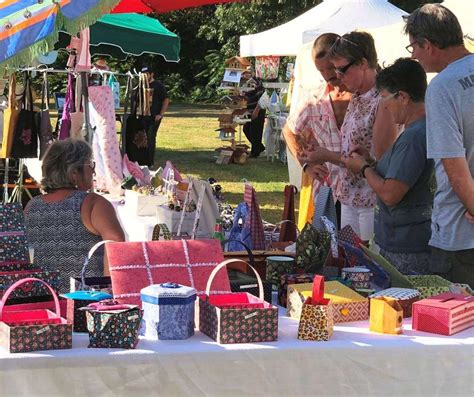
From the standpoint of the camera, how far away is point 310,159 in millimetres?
3887

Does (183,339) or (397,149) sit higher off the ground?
(397,149)

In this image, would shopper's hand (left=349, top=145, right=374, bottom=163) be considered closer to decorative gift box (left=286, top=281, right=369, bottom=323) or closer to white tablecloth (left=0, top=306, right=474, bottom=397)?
decorative gift box (left=286, top=281, right=369, bottom=323)

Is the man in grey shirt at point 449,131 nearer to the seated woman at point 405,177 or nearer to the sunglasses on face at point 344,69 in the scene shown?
the seated woman at point 405,177

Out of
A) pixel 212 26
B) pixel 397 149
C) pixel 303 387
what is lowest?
pixel 303 387

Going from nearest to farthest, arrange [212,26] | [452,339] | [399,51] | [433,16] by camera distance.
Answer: [452,339] < [433,16] < [399,51] < [212,26]

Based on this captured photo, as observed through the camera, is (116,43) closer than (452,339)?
No

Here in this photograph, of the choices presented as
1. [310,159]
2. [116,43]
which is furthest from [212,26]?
[310,159]

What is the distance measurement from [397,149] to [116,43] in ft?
16.7

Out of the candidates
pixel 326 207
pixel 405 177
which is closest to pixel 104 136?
pixel 326 207

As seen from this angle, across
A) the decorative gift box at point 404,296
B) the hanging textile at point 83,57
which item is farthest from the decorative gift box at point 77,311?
the hanging textile at point 83,57

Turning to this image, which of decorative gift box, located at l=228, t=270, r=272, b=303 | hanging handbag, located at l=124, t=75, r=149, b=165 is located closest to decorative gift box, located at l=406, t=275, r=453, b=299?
decorative gift box, located at l=228, t=270, r=272, b=303

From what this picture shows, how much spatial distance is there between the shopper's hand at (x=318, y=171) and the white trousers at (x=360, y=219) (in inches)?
6.5

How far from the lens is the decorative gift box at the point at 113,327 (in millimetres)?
2068

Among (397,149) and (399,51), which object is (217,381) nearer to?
(397,149)
